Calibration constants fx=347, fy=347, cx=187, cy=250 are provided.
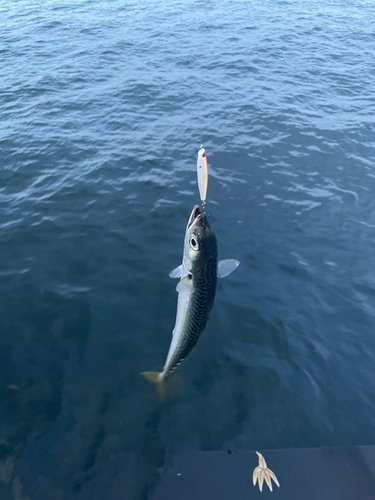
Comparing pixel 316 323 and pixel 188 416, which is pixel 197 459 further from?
pixel 316 323

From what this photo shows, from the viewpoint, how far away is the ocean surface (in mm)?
5840

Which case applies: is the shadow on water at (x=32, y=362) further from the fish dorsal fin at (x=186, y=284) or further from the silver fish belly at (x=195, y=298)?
the fish dorsal fin at (x=186, y=284)

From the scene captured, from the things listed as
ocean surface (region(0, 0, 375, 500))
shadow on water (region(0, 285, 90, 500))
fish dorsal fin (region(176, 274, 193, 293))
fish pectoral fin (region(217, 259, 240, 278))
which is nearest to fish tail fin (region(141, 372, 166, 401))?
ocean surface (region(0, 0, 375, 500))

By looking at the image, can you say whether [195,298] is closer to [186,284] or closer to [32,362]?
[186,284]

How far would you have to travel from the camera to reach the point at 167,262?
29.6 ft

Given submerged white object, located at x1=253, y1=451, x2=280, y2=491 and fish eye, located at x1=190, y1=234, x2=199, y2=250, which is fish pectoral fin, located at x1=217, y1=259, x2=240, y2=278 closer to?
fish eye, located at x1=190, y1=234, x2=199, y2=250

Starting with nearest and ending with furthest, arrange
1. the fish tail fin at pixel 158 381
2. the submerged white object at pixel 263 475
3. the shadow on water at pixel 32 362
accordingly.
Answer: the submerged white object at pixel 263 475, the shadow on water at pixel 32 362, the fish tail fin at pixel 158 381

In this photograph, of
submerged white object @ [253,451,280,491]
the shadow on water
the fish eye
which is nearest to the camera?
the fish eye

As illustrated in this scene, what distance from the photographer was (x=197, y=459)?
5.44 metres

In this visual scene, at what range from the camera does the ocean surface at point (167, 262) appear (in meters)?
5.84

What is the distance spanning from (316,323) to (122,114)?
13.0 meters

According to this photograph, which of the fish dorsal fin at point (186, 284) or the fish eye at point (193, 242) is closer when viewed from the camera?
the fish eye at point (193, 242)

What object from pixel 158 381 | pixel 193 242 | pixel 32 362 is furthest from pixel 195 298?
pixel 32 362

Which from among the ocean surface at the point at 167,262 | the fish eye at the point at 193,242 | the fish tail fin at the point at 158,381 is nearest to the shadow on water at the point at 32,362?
the ocean surface at the point at 167,262
